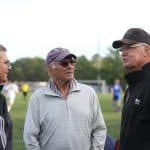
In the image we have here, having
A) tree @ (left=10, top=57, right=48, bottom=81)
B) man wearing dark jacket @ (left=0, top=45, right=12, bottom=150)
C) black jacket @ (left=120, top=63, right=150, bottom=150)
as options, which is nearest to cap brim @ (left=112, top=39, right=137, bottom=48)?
black jacket @ (left=120, top=63, right=150, bottom=150)

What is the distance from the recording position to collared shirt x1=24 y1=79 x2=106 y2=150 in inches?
215

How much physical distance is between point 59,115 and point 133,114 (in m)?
1.18

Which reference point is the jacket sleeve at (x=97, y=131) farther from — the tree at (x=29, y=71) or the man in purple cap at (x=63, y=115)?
the tree at (x=29, y=71)

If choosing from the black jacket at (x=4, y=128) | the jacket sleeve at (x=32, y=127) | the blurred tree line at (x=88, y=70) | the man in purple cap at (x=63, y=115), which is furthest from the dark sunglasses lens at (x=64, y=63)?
the blurred tree line at (x=88, y=70)

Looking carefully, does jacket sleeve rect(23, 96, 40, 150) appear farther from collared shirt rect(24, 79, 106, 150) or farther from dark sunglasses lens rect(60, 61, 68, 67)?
dark sunglasses lens rect(60, 61, 68, 67)

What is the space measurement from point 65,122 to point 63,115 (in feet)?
0.25

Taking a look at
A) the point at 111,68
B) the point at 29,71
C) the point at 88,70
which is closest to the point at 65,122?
the point at 111,68

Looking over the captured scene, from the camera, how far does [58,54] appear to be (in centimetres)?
564

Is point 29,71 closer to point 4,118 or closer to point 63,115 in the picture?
point 63,115

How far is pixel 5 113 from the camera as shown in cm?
520

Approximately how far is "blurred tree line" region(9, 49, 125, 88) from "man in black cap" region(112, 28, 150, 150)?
112282mm

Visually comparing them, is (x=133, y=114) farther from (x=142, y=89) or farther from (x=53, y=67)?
(x=53, y=67)

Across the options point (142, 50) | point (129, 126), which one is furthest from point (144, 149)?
point (142, 50)

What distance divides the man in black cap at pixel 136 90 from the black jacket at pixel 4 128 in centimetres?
112
